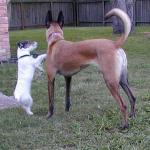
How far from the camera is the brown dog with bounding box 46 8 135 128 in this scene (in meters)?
6.95

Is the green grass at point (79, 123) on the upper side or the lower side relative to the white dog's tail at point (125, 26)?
lower

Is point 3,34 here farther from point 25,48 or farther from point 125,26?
point 125,26

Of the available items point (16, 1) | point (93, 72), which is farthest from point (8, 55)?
point (16, 1)

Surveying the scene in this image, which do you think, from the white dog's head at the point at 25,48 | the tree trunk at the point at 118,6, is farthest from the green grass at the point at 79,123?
the tree trunk at the point at 118,6

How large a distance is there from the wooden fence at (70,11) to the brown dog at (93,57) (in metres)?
23.6

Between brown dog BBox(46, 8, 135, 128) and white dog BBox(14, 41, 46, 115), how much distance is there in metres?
0.29

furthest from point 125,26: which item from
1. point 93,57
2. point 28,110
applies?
point 28,110

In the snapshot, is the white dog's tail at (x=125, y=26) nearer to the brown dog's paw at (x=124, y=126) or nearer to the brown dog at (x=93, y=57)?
A: the brown dog at (x=93, y=57)

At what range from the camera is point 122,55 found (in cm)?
705

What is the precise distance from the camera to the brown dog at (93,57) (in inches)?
274

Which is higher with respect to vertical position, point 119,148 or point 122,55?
point 122,55

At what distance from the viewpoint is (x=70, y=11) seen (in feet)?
116

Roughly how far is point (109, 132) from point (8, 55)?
807cm

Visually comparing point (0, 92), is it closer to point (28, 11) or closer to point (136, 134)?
point (136, 134)
